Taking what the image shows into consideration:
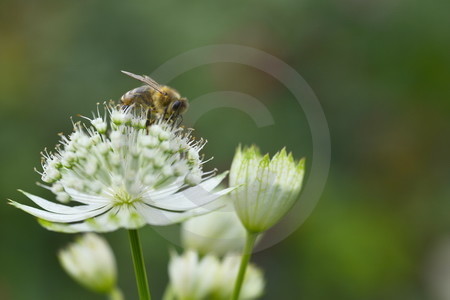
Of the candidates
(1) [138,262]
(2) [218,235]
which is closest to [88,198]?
(1) [138,262]

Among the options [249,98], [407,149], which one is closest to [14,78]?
[249,98]

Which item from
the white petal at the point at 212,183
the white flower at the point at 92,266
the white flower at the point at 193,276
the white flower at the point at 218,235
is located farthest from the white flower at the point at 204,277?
the white petal at the point at 212,183

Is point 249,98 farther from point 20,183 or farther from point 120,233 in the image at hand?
point 20,183

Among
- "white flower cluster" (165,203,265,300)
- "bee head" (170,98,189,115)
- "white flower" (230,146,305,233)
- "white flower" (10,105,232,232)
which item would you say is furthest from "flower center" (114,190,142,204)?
"bee head" (170,98,189,115)

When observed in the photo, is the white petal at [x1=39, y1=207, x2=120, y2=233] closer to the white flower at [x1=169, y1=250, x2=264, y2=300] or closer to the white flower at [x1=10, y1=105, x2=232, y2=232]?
the white flower at [x1=10, y1=105, x2=232, y2=232]

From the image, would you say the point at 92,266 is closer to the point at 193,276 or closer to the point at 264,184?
the point at 193,276
